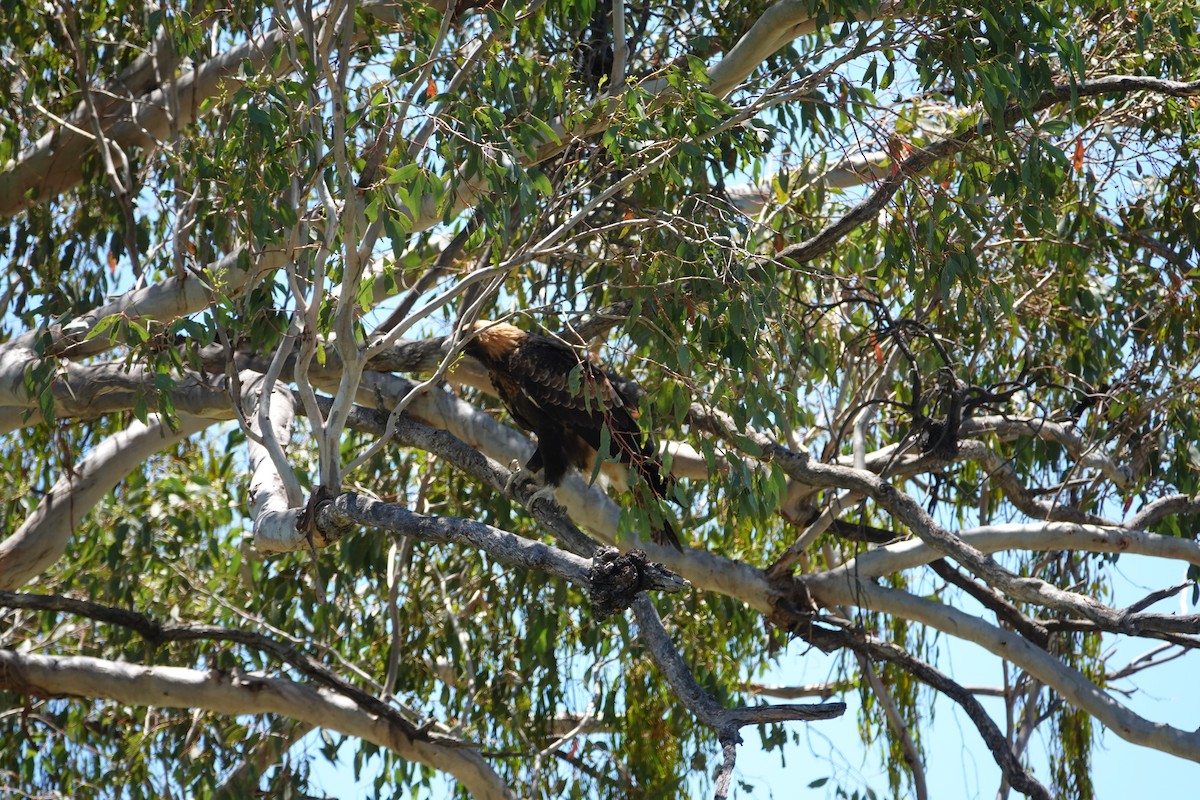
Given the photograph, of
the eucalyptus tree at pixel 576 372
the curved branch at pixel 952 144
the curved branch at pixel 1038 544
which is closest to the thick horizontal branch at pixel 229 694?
the eucalyptus tree at pixel 576 372

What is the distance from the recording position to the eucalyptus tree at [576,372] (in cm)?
331

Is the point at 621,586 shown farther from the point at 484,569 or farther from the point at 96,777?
the point at 96,777

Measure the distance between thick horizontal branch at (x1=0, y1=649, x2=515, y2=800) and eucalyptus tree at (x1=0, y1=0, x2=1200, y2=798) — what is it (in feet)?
0.05

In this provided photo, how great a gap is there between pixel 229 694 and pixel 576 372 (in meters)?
2.55

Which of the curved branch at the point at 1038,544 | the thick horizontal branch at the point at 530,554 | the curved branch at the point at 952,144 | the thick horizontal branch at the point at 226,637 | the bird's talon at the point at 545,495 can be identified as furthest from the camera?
the thick horizontal branch at the point at 226,637

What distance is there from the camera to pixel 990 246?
498 centimetres

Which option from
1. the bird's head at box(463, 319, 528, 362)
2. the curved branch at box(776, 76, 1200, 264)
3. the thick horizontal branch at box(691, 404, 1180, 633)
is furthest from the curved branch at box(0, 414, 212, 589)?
the curved branch at box(776, 76, 1200, 264)

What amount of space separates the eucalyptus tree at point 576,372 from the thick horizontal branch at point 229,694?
0.05 ft

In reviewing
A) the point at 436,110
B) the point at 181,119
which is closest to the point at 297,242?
the point at 436,110

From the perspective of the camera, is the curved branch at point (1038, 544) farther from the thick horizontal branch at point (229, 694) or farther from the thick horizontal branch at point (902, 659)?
the thick horizontal branch at point (229, 694)

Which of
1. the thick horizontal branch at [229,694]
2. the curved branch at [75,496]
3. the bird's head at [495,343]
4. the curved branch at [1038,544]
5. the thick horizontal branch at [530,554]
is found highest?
the bird's head at [495,343]

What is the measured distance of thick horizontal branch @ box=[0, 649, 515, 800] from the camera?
486 centimetres

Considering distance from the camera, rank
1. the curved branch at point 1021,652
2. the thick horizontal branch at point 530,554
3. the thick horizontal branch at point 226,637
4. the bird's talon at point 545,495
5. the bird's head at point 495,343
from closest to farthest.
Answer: the thick horizontal branch at point 530,554, the bird's talon at point 545,495, the curved branch at point 1021,652, the thick horizontal branch at point 226,637, the bird's head at point 495,343

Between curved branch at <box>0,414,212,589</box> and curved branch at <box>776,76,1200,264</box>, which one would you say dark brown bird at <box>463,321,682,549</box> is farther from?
curved branch at <box>0,414,212,589</box>
